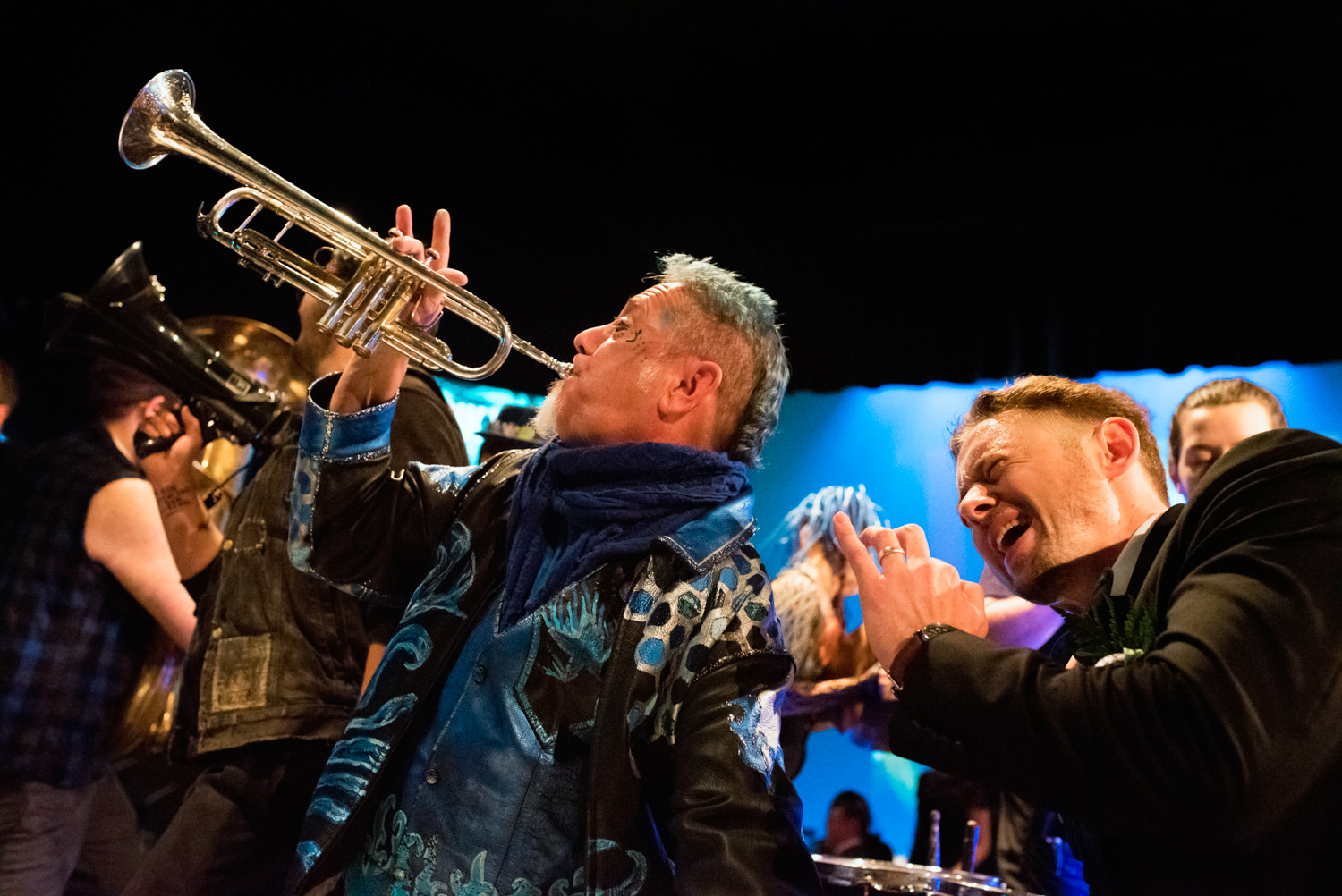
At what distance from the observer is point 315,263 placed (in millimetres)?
2730

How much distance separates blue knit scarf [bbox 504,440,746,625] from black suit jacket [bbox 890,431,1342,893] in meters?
0.68

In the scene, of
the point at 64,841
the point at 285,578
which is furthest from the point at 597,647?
the point at 64,841

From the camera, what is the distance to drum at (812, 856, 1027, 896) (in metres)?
2.58

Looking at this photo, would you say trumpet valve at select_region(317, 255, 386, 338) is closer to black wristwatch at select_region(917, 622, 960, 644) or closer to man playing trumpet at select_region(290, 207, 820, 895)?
man playing trumpet at select_region(290, 207, 820, 895)

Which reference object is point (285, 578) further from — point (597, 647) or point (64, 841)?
point (64, 841)

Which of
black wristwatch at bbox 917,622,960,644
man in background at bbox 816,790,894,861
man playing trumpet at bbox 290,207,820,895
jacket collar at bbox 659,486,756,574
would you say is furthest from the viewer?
man in background at bbox 816,790,894,861

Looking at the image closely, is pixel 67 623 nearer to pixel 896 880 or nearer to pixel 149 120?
pixel 149 120

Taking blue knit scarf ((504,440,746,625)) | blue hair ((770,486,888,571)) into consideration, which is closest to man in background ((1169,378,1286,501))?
blue hair ((770,486,888,571))

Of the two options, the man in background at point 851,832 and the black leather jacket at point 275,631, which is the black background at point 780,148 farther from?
the man in background at point 851,832

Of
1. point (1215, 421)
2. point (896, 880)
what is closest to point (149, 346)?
point (896, 880)

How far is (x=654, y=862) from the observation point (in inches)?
69.2

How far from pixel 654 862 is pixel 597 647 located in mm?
383

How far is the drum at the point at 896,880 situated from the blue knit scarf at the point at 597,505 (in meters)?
1.19

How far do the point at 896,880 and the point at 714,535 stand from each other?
1.28m
